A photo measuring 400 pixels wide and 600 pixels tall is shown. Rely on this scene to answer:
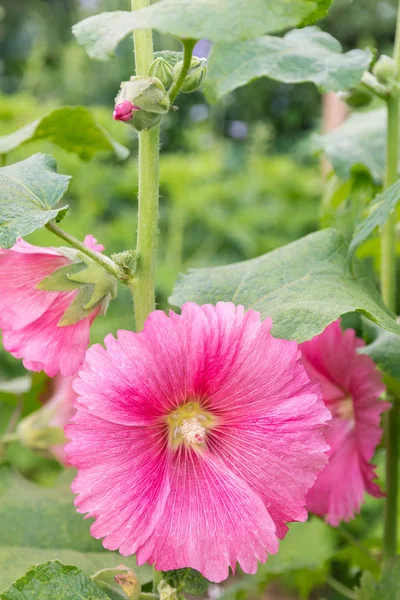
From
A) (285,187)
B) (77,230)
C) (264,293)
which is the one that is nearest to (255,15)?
(264,293)

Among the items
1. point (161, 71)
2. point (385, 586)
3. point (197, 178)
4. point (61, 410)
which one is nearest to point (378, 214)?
point (161, 71)

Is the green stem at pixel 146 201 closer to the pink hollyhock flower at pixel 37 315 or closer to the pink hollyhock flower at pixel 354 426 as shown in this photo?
the pink hollyhock flower at pixel 37 315

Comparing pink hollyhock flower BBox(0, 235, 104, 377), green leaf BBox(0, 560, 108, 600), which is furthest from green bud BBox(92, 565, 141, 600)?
pink hollyhock flower BBox(0, 235, 104, 377)

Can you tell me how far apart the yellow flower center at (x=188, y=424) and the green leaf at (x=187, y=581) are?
8 centimetres

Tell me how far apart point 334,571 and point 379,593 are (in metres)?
0.67

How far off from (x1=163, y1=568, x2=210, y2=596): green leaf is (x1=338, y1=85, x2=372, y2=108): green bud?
446 mm

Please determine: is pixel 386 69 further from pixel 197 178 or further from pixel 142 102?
pixel 197 178

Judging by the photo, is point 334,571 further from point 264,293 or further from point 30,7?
point 30,7

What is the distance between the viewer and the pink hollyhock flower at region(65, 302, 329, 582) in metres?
0.41

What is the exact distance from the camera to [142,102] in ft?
1.37

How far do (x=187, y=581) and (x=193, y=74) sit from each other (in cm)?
31

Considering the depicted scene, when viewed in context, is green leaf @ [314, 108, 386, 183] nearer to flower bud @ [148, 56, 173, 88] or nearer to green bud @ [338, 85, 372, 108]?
green bud @ [338, 85, 372, 108]

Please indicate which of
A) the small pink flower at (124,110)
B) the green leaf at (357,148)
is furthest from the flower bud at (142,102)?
the green leaf at (357,148)

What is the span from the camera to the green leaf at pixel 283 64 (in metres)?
0.50
